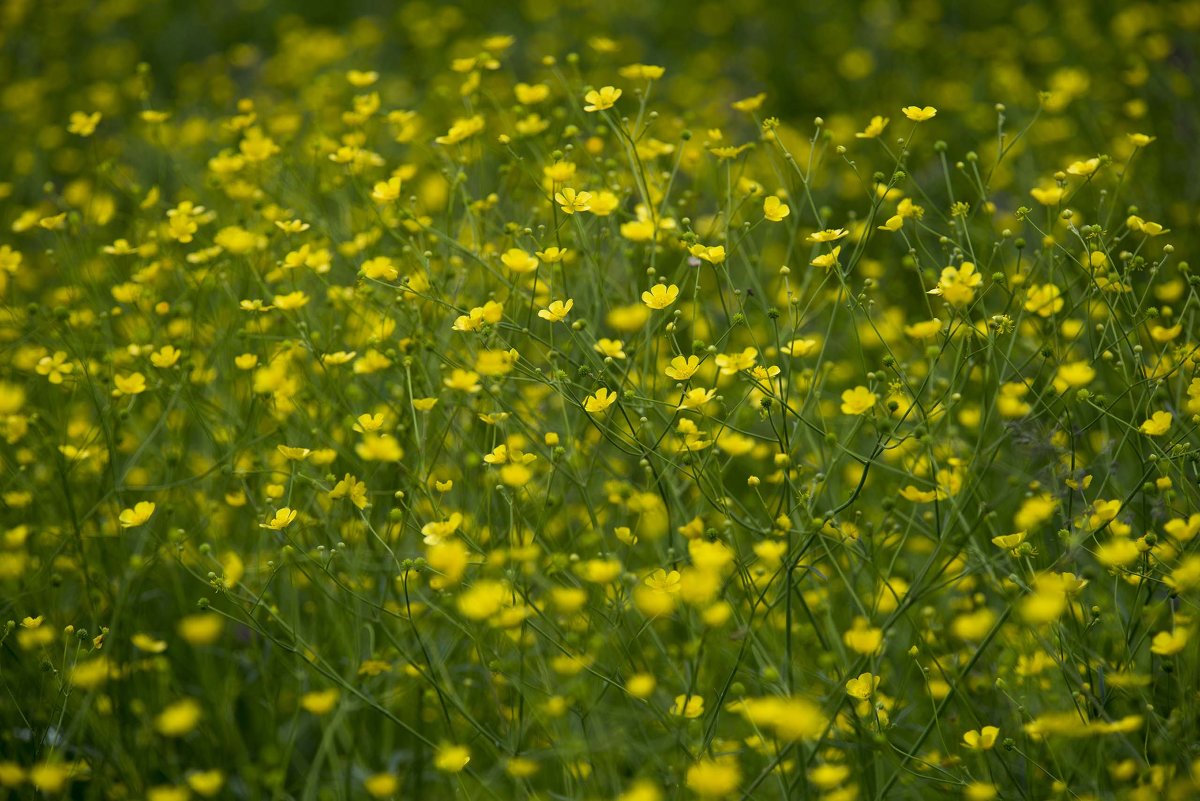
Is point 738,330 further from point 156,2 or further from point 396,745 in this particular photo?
point 156,2

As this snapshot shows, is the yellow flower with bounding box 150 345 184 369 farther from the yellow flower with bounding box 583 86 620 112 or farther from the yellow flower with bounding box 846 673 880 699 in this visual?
the yellow flower with bounding box 846 673 880 699

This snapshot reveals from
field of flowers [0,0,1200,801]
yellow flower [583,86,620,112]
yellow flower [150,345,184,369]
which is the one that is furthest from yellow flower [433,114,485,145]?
yellow flower [150,345,184,369]

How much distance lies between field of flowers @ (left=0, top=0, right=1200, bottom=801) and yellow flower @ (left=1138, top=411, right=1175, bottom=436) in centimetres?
4

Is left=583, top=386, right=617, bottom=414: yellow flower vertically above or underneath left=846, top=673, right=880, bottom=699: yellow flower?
above

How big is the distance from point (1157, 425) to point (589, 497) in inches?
36.0

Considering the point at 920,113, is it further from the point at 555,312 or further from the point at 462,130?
the point at 462,130

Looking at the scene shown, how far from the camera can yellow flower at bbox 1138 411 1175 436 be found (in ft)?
5.32

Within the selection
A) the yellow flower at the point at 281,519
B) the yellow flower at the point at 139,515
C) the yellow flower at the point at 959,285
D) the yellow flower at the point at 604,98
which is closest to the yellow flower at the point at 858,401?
the yellow flower at the point at 959,285

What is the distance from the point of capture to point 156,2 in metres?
6.63

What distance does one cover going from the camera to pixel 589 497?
1864mm

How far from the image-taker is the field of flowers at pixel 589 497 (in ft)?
5.08

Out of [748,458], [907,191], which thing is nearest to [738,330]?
[748,458]

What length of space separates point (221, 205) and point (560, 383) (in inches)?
65.3

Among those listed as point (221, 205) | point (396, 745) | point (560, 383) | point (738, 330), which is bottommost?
point (396, 745)
